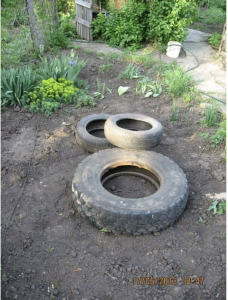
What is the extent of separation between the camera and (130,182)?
3.98 metres

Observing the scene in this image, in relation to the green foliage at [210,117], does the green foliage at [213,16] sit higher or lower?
higher

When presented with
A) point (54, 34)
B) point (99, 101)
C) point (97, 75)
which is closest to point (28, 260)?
point (99, 101)

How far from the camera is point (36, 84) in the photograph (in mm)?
5625

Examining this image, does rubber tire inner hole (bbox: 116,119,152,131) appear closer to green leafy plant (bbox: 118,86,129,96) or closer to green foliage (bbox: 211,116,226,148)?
green foliage (bbox: 211,116,226,148)

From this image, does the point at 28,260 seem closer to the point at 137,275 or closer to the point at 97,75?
the point at 137,275

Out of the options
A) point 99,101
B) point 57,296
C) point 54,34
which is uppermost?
point 54,34

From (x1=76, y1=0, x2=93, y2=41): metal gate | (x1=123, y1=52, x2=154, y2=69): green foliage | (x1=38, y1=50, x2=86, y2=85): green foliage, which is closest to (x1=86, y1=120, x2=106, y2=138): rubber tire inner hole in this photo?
(x1=38, y1=50, x2=86, y2=85): green foliage

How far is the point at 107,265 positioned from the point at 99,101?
3545mm

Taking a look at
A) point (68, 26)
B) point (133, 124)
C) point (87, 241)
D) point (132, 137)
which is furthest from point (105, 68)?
point (87, 241)

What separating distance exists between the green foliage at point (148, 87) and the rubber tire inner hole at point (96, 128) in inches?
57.4

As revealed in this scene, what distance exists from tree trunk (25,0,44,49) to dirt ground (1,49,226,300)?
11.0ft

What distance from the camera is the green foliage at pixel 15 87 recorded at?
531 centimetres

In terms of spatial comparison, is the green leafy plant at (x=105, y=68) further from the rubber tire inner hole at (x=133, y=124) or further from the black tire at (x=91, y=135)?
the rubber tire inner hole at (x=133, y=124)

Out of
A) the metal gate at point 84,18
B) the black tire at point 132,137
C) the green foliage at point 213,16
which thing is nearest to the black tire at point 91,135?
the black tire at point 132,137
